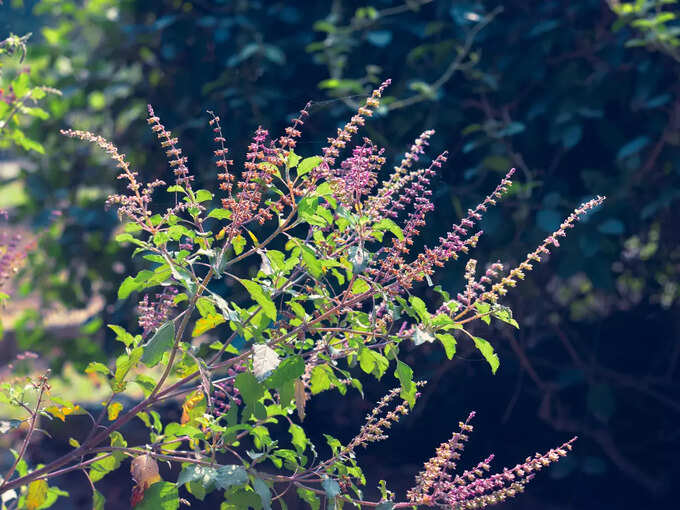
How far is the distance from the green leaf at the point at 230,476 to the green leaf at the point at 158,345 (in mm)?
225

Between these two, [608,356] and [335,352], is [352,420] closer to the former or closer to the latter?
[608,356]

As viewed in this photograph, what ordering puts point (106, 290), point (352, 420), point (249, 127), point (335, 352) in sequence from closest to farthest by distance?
point (335, 352) → point (249, 127) → point (352, 420) → point (106, 290)

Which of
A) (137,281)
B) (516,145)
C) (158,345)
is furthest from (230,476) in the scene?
(516,145)

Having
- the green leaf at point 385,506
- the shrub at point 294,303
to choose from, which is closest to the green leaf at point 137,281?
the shrub at point 294,303

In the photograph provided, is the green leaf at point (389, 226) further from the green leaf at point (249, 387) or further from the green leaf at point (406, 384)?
the green leaf at point (249, 387)

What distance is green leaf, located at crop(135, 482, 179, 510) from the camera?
4.49 ft

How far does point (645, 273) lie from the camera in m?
3.25

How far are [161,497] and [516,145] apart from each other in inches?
84.9

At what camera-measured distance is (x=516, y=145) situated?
307 cm

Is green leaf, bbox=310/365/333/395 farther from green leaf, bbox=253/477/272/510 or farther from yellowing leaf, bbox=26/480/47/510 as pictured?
yellowing leaf, bbox=26/480/47/510

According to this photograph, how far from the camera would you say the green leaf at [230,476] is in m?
1.29

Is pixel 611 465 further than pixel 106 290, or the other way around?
pixel 106 290

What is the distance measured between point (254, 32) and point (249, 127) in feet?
1.32

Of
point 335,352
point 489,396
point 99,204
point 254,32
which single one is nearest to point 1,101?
point 335,352
